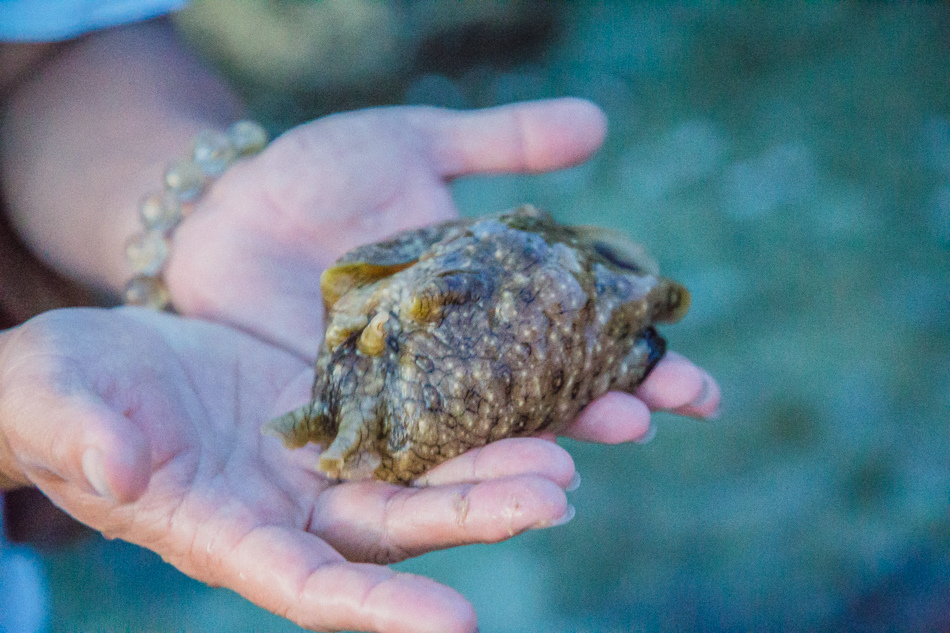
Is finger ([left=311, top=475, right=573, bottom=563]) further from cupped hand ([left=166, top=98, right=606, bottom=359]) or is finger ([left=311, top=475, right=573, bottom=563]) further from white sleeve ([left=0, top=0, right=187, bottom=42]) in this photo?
white sleeve ([left=0, top=0, right=187, bottom=42])

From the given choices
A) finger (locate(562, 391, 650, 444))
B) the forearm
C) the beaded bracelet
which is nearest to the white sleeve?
the forearm

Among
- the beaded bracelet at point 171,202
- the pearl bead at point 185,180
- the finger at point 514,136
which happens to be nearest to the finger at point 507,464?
the finger at point 514,136

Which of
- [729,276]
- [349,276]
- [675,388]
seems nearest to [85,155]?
[349,276]

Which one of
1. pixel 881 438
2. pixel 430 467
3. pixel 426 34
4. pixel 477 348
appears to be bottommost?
pixel 881 438

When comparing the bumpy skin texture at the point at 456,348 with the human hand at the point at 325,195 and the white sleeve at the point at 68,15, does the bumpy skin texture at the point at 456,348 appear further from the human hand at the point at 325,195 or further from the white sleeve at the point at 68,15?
the white sleeve at the point at 68,15

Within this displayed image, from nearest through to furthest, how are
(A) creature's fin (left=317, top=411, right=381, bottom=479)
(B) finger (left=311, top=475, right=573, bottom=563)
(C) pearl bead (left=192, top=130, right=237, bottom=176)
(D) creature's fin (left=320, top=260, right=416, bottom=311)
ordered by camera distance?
1. (B) finger (left=311, top=475, right=573, bottom=563)
2. (A) creature's fin (left=317, top=411, right=381, bottom=479)
3. (D) creature's fin (left=320, top=260, right=416, bottom=311)
4. (C) pearl bead (left=192, top=130, right=237, bottom=176)

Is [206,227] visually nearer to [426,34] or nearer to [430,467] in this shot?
[430,467]

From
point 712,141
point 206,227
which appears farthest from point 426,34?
point 206,227
